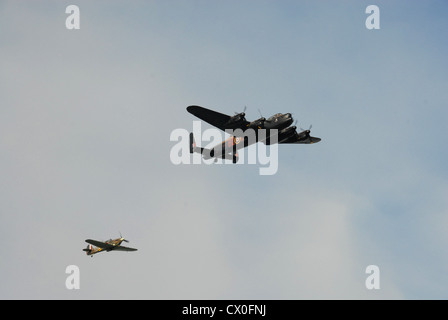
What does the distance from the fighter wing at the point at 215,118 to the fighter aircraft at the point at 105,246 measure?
94.4 ft

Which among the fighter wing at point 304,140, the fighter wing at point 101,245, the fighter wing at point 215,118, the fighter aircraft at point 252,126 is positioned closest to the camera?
the fighter aircraft at point 252,126

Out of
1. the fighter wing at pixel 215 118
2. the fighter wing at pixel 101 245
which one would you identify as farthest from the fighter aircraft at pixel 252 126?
the fighter wing at pixel 101 245

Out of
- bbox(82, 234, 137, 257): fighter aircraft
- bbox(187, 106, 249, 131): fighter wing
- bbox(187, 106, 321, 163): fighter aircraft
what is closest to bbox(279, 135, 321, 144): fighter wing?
bbox(187, 106, 321, 163): fighter aircraft

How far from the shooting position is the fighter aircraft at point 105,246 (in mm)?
66500

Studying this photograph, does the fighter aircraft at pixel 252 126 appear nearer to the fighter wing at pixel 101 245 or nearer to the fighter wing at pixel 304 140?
the fighter wing at pixel 304 140

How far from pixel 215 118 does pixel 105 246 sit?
105ft

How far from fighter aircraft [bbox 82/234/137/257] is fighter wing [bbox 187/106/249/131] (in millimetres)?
28760

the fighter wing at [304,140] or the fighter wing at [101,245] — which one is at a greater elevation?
the fighter wing at [304,140]

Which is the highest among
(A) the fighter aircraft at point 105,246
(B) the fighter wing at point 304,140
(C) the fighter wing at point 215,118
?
(C) the fighter wing at point 215,118

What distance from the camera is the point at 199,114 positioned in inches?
1912

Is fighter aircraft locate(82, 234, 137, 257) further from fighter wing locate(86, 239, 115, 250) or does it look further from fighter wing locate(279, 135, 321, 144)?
fighter wing locate(279, 135, 321, 144)
